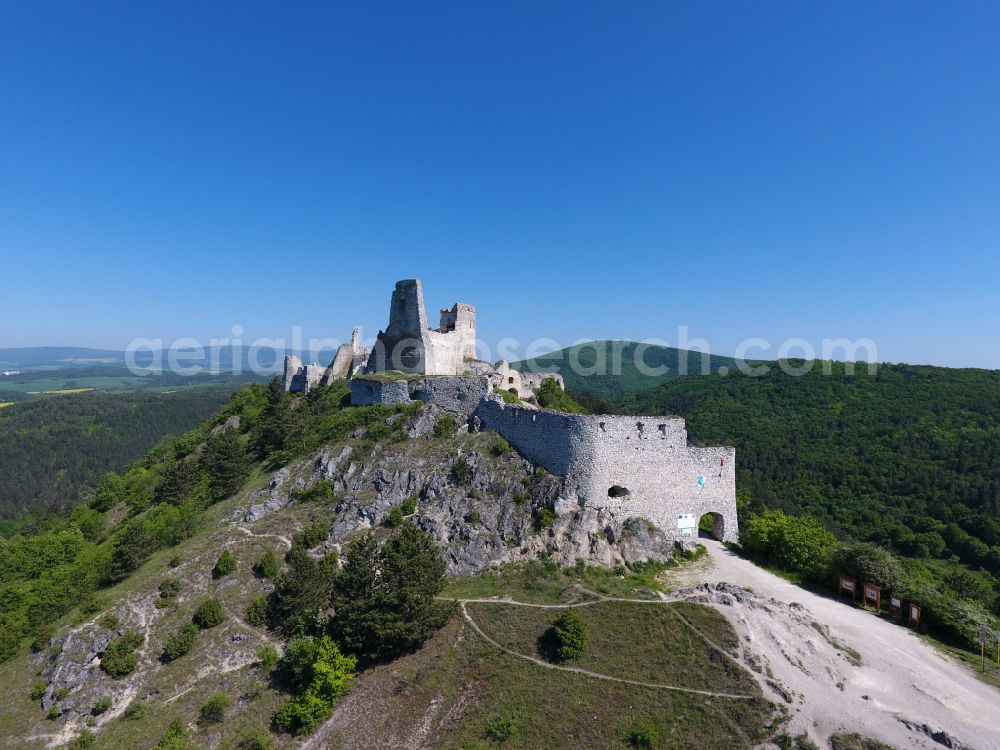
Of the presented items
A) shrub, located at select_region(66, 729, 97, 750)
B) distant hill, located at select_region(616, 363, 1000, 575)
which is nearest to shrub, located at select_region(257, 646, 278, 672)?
shrub, located at select_region(66, 729, 97, 750)

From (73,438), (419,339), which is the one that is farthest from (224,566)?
(73,438)

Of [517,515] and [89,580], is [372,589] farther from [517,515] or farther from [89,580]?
[89,580]

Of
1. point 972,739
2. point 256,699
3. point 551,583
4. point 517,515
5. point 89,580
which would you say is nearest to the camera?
point 972,739

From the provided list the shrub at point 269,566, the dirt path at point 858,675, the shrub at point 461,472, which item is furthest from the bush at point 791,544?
the shrub at point 269,566

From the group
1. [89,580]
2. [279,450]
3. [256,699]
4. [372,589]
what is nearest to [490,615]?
[372,589]

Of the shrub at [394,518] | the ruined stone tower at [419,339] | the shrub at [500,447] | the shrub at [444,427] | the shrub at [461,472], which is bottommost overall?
the shrub at [394,518]

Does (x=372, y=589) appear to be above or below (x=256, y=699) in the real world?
above

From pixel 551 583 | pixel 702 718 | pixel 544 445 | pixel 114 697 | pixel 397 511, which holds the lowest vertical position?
pixel 114 697

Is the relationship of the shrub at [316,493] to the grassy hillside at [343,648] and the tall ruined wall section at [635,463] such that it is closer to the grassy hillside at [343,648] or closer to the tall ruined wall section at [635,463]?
the grassy hillside at [343,648]
